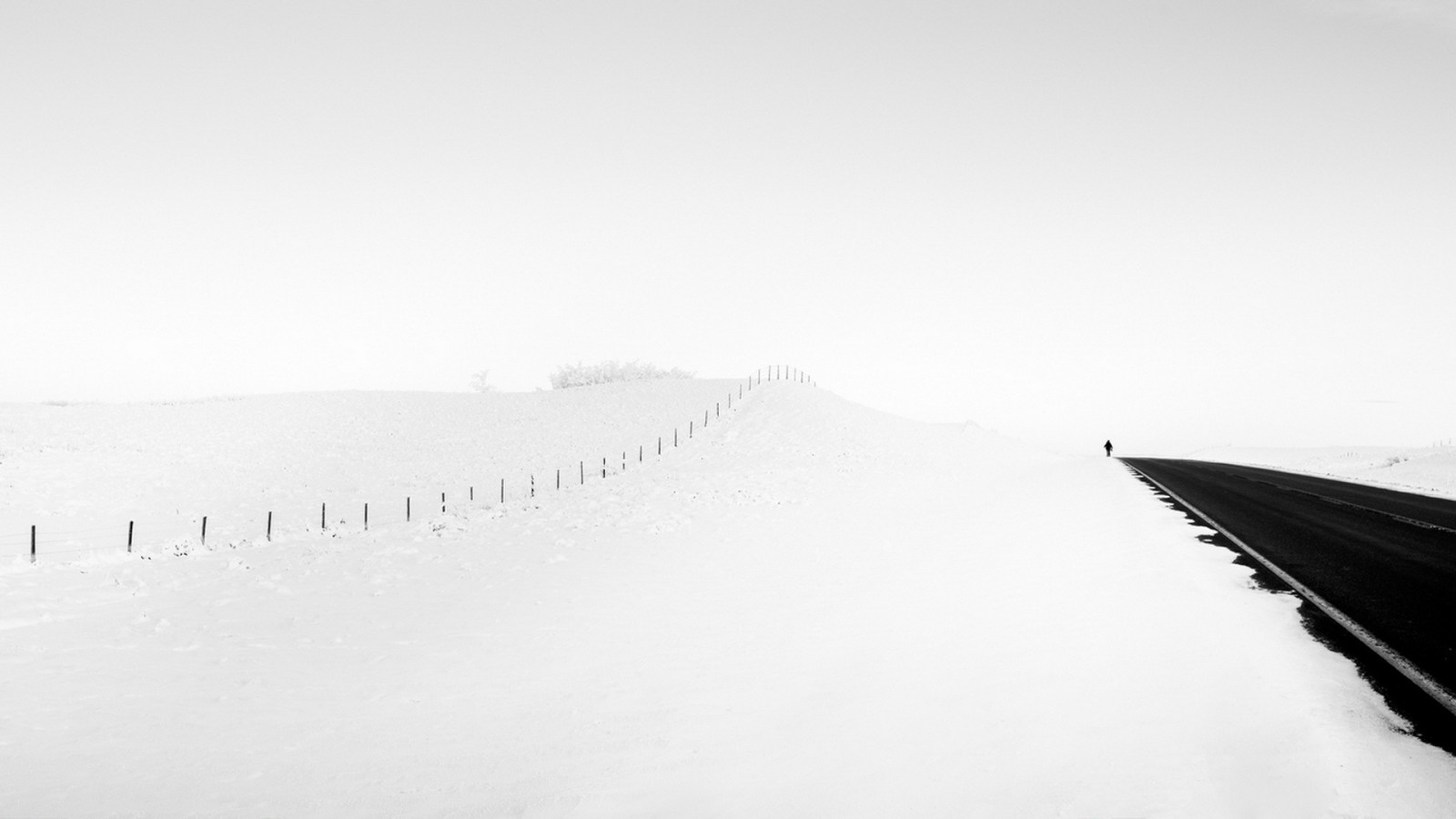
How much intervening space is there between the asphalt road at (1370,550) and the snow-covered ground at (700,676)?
891 millimetres

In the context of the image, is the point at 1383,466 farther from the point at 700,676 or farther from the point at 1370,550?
the point at 700,676

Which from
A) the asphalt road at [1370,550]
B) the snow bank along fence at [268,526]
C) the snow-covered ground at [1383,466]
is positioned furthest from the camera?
the snow-covered ground at [1383,466]

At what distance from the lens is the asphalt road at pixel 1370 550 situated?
748 centimetres

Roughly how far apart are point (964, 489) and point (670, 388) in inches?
1413

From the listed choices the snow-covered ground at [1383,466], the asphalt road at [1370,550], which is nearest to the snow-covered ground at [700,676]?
the asphalt road at [1370,550]

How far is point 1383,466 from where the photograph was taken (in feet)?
129

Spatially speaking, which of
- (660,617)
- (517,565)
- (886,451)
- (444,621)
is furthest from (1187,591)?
(886,451)

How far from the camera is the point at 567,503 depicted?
26.8 m

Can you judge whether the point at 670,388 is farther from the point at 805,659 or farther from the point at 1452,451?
the point at 805,659

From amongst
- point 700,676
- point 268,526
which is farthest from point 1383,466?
point 268,526

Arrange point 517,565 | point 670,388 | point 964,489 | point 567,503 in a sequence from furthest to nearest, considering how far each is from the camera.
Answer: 1. point 670,388
2. point 964,489
3. point 567,503
4. point 517,565

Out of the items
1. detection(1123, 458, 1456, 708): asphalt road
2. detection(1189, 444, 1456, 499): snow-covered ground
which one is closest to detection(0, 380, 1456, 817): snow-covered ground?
detection(1123, 458, 1456, 708): asphalt road

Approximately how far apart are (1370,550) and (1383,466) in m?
36.7

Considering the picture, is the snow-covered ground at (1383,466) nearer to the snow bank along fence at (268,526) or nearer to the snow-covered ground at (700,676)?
the snow-covered ground at (700,676)
